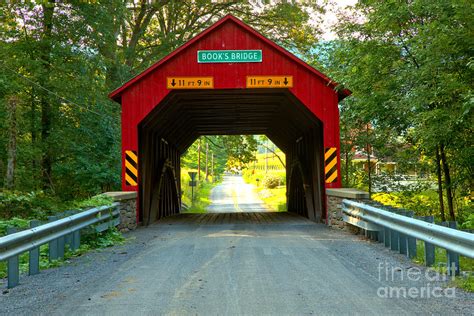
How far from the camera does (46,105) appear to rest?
16.1m

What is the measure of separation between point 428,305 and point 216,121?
13746mm

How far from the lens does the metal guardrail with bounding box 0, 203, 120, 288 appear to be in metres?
4.24

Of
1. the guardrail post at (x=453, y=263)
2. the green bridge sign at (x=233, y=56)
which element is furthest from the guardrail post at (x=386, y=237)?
the green bridge sign at (x=233, y=56)

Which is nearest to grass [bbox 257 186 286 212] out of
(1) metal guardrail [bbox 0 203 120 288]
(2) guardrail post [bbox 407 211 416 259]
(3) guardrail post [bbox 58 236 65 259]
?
(1) metal guardrail [bbox 0 203 120 288]

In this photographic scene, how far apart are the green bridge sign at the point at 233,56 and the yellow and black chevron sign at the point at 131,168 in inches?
111

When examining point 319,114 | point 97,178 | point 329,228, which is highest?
point 319,114

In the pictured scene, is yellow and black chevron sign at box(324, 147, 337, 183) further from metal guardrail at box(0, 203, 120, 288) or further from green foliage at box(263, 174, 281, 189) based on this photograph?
green foliage at box(263, 174, 281, 189)

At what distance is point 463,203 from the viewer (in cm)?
1216

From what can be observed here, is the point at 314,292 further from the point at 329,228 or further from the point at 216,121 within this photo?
the point at 216,121

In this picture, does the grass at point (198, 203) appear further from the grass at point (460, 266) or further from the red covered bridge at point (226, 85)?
the grass at point (460, 266)

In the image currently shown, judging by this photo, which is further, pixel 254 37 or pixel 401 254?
pixel 254 37

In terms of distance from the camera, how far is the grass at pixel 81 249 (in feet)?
17.7

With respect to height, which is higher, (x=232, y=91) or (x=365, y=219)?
(x=232, y=91)

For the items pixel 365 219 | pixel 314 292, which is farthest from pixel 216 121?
pixel 314 292
